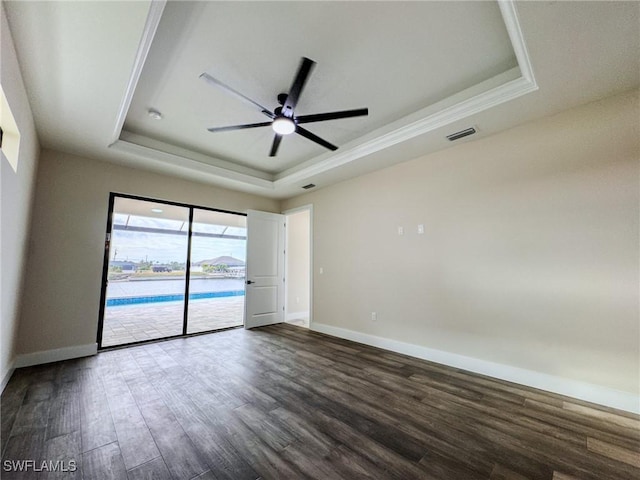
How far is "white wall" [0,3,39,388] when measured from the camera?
1831 millimetres

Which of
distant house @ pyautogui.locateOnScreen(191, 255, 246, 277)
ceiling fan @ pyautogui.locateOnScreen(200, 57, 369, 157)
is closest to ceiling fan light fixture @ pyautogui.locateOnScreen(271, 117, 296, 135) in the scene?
ceiling fan @ pyautogui.locateOnScreen(200, 57, 369, 157)

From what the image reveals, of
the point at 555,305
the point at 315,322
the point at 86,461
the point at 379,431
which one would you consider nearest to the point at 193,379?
the point at 86,461

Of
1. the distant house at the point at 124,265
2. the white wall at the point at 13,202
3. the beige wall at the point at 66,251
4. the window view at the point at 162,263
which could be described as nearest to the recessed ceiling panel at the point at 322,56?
the white wall at the point at 13,202

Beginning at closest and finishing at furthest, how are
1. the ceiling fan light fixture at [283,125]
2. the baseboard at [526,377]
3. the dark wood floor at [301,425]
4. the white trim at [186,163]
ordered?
the dark wood floor at [301,425], the baseboard at [526,377], the ceiling fan light fixture at [283,125], the white trim at [186,163]

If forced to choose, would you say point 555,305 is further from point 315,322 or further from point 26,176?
point 26,176

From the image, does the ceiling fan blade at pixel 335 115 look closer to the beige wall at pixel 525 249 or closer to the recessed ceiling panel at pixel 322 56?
the recessed ceiling panel at pixel 322 56

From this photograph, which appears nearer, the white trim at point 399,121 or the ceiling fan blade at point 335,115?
the white trim at point 399,121

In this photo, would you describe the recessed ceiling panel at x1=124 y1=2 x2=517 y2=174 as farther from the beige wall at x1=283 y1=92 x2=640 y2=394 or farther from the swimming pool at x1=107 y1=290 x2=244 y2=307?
the swimming pool at x1=107 y1=290 x2=244 y2=307

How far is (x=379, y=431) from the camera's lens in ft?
6.29

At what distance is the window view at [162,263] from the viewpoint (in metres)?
4.64

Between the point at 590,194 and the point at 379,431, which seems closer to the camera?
the point at 379,431

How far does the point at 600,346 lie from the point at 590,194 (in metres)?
1.45

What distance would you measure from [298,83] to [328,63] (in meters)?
0.49

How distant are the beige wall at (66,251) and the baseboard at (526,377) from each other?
4.35 m
